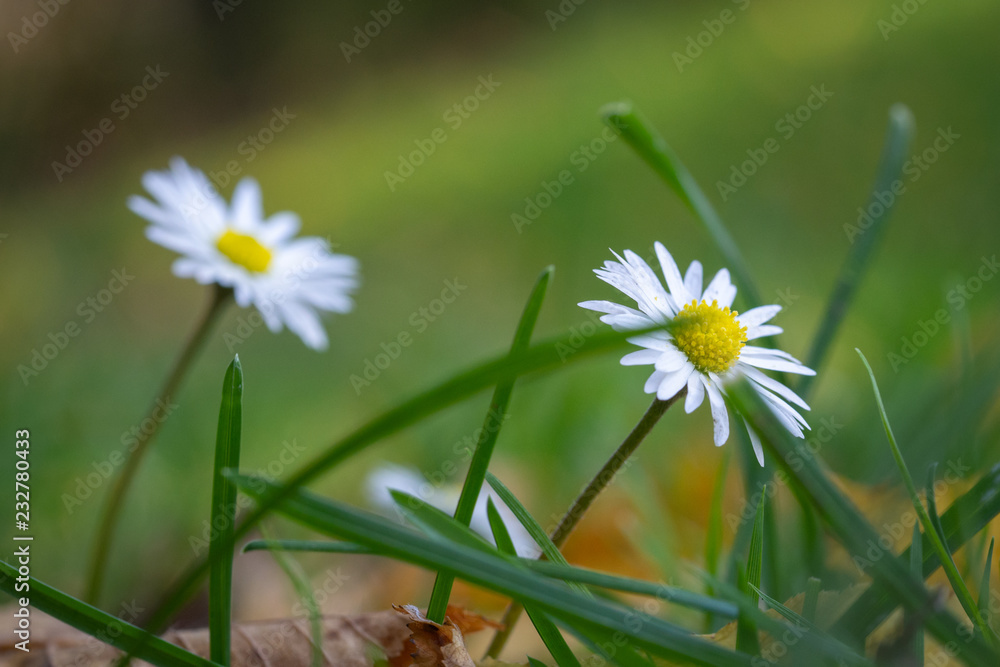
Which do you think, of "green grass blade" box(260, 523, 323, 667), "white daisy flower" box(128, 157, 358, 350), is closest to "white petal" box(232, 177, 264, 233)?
"white daisy flower" box(128, 157, 358, 350)

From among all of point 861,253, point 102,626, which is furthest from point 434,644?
point 861,253

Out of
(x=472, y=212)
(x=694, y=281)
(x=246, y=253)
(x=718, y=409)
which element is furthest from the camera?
(x=472, y=212)

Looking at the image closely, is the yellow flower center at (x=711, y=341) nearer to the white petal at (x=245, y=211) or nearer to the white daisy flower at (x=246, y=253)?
the white daisy flower at (x=246, y=253)

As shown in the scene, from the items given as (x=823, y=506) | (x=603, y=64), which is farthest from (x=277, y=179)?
(x=823, y=506)

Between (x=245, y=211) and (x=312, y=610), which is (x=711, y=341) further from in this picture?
(x=245, y=211)

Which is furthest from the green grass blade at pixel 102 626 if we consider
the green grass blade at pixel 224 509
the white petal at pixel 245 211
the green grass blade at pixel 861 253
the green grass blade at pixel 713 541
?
the white petal at pixel 245 211

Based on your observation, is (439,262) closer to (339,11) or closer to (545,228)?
(545,228)
